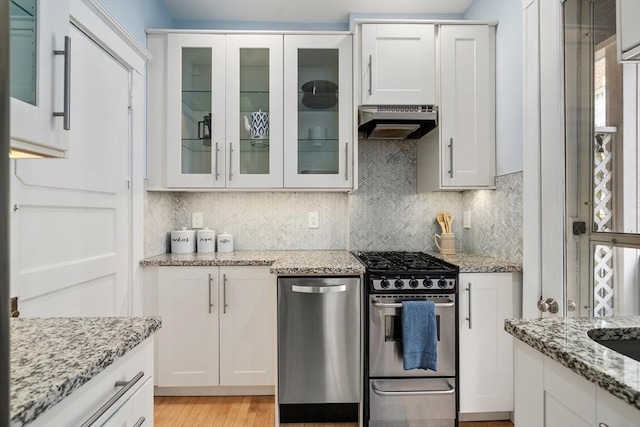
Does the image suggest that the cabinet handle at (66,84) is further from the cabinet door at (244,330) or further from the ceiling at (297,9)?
the ceiling at (297,9)

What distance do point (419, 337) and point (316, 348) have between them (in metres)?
0.57

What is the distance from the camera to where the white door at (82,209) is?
133 centimetres

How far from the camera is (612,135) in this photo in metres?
1.30

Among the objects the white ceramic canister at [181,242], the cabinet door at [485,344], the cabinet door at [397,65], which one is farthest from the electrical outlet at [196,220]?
the cabinet door at [485,344]

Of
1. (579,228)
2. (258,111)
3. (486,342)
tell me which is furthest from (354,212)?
(579,228)

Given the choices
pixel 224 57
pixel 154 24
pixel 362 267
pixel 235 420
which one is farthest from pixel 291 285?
pixel 154 24

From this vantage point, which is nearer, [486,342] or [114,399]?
[114,399]

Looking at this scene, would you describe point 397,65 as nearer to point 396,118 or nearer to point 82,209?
point 396,118

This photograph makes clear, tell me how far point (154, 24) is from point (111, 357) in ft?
7.99

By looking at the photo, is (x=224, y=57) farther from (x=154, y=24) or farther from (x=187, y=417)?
(x=187, y=417)

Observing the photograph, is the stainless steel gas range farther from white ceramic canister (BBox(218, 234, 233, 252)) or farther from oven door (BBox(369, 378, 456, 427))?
white ceramic canister (BBox(218, 234, 233, 252))

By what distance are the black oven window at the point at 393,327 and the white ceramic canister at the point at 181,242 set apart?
152 centimetres

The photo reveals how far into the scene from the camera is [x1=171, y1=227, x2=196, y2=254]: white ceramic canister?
252 cm

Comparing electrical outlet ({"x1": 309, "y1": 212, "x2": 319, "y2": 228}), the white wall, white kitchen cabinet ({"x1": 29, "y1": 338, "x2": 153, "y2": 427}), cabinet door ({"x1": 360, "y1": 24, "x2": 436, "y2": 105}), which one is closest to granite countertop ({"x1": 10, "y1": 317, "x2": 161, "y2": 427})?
white kitchen cabinet ({"x1": 29, "y1": 338, "x2": 153, "y2": 427})
